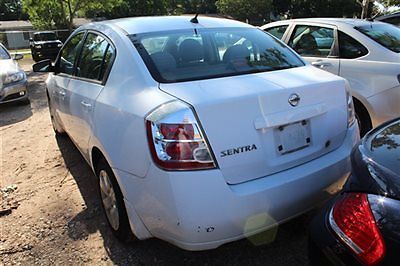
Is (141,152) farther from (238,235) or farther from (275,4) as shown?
(275,4)

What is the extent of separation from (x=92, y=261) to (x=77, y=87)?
1.55 metres

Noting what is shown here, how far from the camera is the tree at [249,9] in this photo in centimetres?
4572

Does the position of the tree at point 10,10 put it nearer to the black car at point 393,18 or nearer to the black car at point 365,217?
the black car at point 393,18

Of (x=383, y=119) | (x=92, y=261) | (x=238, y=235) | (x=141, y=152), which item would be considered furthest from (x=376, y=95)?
(x=92, y=261)

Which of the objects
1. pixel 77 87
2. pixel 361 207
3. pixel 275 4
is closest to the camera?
pixel 361 207

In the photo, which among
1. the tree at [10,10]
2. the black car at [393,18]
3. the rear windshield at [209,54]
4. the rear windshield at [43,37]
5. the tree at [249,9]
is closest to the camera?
the rear windshield at [209,54]

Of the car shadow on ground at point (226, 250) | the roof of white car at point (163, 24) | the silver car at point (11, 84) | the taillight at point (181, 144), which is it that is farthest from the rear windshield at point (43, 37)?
the taillight at point (181, 144)

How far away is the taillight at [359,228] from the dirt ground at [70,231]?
3.81 feet

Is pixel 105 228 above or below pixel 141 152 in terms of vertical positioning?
below

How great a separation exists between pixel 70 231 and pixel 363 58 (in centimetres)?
364

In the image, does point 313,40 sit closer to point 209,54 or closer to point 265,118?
point 209,54

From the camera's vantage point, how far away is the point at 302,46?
206 inches

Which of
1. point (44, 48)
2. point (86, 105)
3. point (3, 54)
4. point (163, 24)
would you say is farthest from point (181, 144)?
point (44, 48)

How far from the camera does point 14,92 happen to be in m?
8.03
